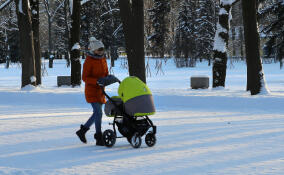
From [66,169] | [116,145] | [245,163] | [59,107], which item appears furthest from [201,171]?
[59,107]

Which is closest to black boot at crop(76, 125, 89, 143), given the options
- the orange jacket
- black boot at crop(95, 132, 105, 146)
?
black boot at crop(95, 132, 105, 146)

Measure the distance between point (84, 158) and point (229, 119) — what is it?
209 inches

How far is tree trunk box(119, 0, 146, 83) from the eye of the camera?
1520 cm

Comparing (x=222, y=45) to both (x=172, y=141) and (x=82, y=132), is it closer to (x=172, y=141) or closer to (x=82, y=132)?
(x=172, y=141)

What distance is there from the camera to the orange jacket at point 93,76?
759 centimetres

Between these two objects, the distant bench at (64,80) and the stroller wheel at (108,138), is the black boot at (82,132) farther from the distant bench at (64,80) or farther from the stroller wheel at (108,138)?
the distant bench at (64,80)

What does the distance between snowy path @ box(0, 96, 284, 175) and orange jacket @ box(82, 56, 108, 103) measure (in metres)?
0.86

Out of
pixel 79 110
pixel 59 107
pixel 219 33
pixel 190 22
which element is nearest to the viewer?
pixel 79 110

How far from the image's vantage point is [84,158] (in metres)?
6.83

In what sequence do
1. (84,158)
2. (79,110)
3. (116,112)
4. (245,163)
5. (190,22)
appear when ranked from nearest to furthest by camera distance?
(245,163), (84,158), (116,112), (79,110), (190,22)

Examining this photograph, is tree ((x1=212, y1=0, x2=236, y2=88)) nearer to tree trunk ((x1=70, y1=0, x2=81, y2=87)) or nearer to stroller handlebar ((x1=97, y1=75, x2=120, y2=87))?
tree trunk ((x1=70, y1=0, x2=81, y2=87))

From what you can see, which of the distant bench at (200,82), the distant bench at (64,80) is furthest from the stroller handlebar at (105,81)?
the distant bench at (64,80)

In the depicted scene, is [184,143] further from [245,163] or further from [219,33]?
[219,33]

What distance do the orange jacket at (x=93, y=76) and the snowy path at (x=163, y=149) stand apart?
2.82 feet
